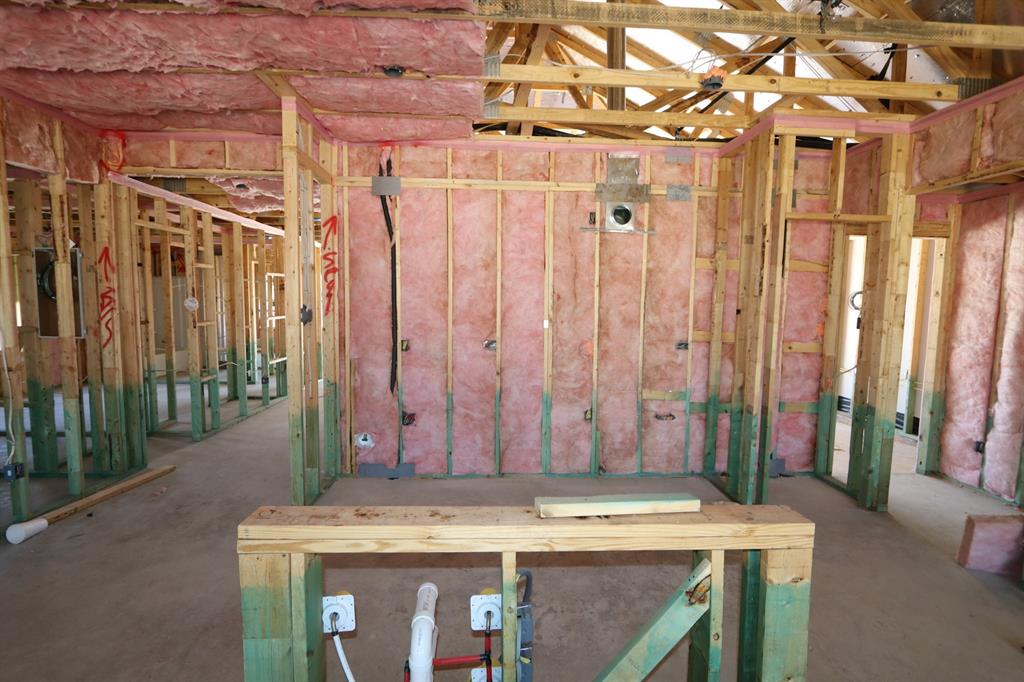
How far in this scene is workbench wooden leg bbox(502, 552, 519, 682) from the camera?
130 centimetres

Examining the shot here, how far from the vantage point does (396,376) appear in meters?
4.55

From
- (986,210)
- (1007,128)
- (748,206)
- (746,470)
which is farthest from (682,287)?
(986,210)

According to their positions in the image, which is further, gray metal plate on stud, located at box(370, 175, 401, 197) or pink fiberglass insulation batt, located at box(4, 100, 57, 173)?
gray metal plate on stud, located at box(370, 175, 401, 197)

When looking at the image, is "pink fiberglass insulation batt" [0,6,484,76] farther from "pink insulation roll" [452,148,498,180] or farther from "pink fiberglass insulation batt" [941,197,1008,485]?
"pink fiberglass insulation batt" [941,197,1008,485]

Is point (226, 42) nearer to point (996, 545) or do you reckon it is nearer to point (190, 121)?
point (190, 121)

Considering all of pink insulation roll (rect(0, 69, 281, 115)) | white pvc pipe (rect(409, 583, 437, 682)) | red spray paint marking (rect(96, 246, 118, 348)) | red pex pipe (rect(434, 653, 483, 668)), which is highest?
pink insulation roll (rect(0, 69, 281, 115))

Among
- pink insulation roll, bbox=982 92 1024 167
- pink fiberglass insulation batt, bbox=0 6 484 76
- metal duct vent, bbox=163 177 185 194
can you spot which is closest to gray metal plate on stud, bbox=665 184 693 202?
pink insulation roll, bbox=982 92 1024 167

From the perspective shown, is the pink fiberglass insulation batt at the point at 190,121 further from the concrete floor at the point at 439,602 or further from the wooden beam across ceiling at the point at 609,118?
the concrete floor at the point at 439,602

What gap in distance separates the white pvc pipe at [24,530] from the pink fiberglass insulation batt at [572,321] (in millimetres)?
3985

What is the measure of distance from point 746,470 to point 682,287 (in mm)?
1760

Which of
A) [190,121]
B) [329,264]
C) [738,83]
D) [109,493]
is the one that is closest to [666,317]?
[738,83]

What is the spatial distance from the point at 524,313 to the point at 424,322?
96cm

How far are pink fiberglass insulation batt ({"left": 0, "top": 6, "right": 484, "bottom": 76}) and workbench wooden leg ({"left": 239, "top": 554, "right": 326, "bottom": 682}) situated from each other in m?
2.64

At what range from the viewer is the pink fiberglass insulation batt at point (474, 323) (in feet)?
14.7
